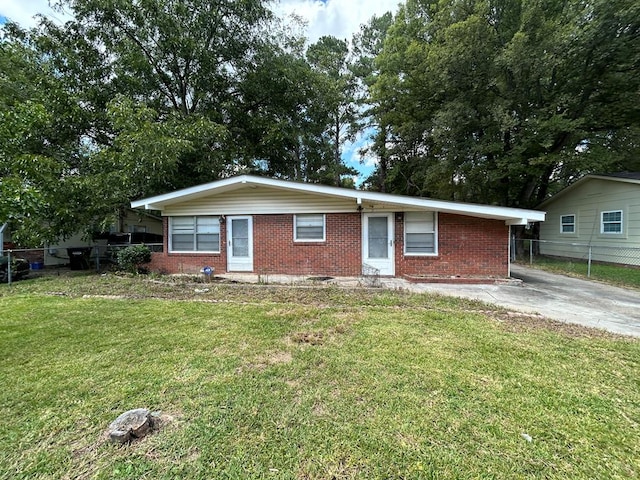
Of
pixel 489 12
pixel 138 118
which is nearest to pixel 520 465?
pixel 138 118

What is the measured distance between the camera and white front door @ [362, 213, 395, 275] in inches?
356

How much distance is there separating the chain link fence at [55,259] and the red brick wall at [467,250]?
9.66 m

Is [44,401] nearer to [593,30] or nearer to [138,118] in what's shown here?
[138,118]

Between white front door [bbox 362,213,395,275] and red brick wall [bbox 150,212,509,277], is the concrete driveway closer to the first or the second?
red brick wall [bbox 150,212,509,277]

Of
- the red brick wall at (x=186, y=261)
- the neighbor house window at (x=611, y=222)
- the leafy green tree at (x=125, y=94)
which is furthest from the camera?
the neighbor house window at (x=611, y=222)

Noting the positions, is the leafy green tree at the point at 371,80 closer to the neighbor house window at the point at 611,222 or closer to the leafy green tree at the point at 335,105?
the leafy green tree at the point at 335,105

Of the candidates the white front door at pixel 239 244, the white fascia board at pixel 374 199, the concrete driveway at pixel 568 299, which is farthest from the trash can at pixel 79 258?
the concrete driveway at pixel 568 299

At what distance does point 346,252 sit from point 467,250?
363 centimetres

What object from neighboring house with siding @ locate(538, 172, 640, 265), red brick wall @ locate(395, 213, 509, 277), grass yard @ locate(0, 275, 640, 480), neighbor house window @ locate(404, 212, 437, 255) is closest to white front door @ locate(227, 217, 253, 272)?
grass yard @ locate(0, 275, 640, 480)

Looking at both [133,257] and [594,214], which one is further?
[594,214]

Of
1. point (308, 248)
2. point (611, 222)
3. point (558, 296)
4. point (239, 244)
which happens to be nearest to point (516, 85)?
point (611, 222)

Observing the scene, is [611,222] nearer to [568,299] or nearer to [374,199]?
[568,299]

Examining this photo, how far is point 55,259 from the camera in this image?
1359cm

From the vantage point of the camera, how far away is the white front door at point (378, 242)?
9.04 metres
